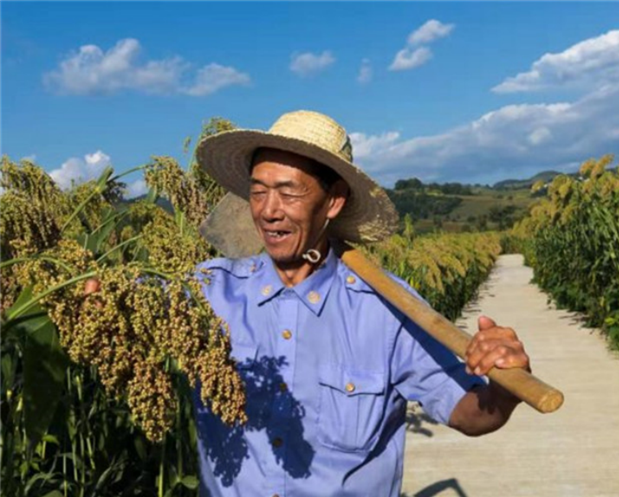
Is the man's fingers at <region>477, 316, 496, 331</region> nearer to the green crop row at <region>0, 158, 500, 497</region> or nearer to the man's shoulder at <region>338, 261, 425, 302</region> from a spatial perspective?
the man's shoulder at <region>338, 261, 425, 302</region>

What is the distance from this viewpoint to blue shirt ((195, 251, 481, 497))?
212 centimetres

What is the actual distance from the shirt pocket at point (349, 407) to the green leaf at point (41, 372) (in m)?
0.71

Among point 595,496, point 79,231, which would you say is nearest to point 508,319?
point 595,496

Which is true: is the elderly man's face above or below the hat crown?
below

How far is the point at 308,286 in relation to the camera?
2.24 m

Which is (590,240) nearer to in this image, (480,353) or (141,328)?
(480,353)

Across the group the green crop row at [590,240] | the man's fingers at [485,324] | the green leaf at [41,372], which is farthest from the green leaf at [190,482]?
the green crop row at [590,240]

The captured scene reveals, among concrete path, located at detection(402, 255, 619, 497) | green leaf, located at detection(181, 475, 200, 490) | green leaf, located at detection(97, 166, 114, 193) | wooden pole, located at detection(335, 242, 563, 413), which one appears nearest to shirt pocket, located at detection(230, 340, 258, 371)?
wooden pole, located at detection(335, 242, 563, 413)

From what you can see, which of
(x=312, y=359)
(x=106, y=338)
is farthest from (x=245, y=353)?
(x=106, y=338)

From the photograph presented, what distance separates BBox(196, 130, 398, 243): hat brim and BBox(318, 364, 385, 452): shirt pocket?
49 centimetres

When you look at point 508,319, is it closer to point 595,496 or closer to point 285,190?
point 595,496

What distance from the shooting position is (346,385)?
214cm

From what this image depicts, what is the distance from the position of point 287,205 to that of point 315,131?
0.66 feet

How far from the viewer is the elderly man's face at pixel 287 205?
218cm
